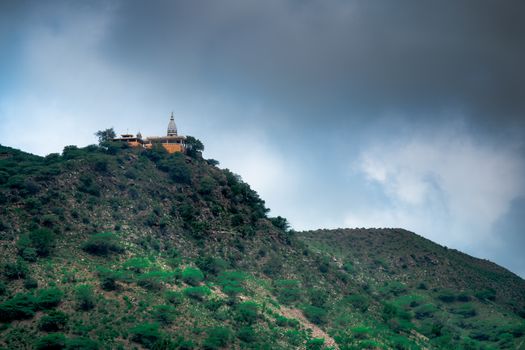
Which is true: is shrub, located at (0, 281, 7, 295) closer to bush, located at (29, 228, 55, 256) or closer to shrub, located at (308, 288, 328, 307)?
bush, located at (29, 228, 55, 256)

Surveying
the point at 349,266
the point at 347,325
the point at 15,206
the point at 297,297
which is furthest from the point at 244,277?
the point at 349,266

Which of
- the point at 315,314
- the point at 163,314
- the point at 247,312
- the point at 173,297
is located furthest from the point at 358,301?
the point at 163,314

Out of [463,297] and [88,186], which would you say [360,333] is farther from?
[88,186]

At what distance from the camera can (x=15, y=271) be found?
76312 millimetres

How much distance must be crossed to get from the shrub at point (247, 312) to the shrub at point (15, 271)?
26233 mm

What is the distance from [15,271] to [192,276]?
918 inches

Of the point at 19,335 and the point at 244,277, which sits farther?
the point at 244,277

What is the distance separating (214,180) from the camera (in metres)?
119

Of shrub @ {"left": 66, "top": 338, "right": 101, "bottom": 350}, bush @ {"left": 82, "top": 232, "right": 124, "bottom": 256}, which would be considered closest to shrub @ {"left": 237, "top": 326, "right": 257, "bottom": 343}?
shrub @ {"left": 66, "top": 338, "right": 101, "bottom": 350}

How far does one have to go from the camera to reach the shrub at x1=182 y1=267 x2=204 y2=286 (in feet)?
293

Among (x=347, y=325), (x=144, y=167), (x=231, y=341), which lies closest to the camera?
(x=231, y=341)

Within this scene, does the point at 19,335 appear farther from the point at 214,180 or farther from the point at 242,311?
the point at 214,180

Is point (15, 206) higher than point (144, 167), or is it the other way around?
point (144, 167)

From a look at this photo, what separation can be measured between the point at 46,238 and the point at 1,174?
19808 millimetres
